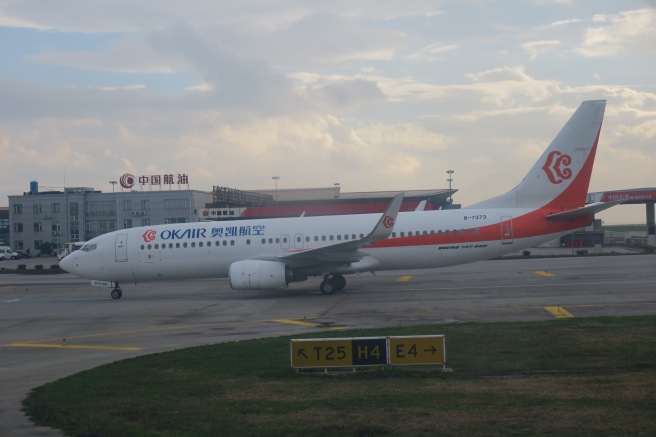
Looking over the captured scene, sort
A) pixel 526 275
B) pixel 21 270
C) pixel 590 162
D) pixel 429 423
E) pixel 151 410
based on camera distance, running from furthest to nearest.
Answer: pixel 21 270 < pixel 526 275 < pixel 590 162 < pixel 151 410 < pixel 429 423

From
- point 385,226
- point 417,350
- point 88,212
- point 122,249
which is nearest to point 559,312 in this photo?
point 385,226

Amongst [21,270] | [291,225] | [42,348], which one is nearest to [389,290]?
[291,225]

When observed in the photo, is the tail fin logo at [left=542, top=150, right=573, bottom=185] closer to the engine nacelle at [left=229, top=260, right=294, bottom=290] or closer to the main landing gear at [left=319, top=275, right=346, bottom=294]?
the main landing gear at [left=319, top=275, right=346, bottom=294]

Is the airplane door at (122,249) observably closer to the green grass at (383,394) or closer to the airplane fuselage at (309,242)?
the airplane fuselage at (309,242)

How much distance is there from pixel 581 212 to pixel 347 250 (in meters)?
10.6

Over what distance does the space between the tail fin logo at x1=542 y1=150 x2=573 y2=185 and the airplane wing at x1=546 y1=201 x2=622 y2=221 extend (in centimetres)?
165

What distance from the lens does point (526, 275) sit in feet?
130

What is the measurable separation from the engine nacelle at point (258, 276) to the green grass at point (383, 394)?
1359 cm

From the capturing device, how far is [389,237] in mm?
34844

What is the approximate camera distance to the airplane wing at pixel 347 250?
32156 mm

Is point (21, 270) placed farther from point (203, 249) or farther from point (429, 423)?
point (429, 423)

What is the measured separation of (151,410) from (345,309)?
15.9m

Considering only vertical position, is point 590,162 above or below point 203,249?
above

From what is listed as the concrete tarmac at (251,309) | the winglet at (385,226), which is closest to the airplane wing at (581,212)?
the concrete tarmac at (251,309)
